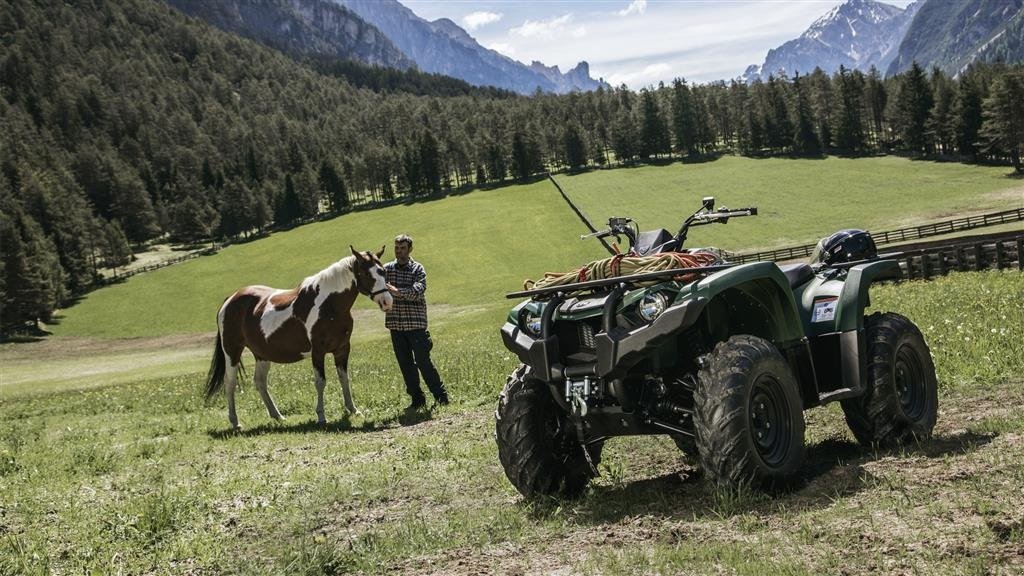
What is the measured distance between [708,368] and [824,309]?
242 centimetres

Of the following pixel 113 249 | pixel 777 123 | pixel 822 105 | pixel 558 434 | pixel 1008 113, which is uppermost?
pixel 822 105

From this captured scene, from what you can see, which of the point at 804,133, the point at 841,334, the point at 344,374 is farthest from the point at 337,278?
the point at 804,133

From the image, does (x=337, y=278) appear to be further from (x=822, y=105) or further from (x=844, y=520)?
(x=822, y=105)

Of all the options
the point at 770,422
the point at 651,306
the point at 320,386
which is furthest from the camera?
the point at 320,386

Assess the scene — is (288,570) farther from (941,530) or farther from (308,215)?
(308,215)

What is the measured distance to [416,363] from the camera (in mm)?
15172

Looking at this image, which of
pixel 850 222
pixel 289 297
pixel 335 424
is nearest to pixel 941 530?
pixel 335 424

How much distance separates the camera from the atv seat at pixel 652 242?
7.80m

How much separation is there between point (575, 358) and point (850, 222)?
274 feet

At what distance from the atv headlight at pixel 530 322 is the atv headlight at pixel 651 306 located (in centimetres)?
103

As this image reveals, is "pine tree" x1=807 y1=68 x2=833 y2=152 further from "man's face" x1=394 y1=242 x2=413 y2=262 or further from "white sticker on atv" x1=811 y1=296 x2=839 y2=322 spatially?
"white sticker on atv" x1=811 y1=296 x2=839 y2=322

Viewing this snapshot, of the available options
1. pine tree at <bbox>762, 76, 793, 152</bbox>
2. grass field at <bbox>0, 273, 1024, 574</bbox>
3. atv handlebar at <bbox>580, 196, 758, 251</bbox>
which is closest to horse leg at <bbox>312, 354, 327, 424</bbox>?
grass field at <bbox>0, 273, 1024, 574</bbox>

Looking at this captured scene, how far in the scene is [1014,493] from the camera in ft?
17.3

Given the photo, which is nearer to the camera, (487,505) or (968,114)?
(487,505)
